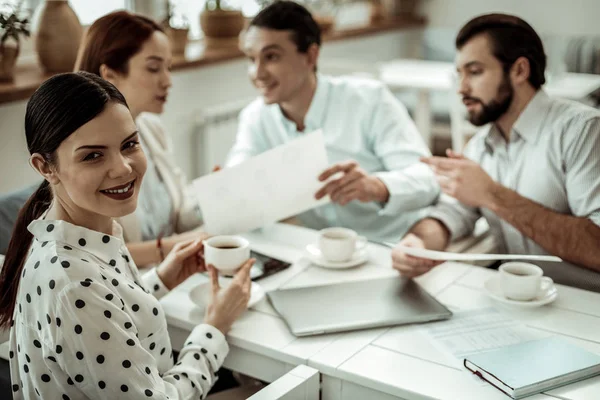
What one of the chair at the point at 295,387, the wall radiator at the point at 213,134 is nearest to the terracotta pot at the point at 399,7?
the wall radiator at the point at 213,134

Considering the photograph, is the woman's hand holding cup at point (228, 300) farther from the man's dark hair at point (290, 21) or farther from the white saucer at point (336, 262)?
the man's dark hair at point (290, 21)

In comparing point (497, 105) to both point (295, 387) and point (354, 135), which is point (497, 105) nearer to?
point (354, 135)

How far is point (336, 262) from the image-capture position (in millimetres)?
1823

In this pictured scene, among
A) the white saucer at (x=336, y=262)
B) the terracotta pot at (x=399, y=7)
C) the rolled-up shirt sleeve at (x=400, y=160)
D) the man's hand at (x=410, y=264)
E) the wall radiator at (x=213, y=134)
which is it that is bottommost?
the wall radiator at (x=213, y=134)

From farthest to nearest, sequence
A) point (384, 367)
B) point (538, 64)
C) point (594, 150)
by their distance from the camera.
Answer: point (538, 64), point (594, 150), point (384, 367)

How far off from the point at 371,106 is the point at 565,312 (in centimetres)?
105

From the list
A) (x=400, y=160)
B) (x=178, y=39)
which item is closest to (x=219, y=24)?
(x=178, y=39)

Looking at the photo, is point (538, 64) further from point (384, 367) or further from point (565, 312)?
point (384, 367)

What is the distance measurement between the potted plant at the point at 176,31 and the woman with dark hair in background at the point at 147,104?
101cm

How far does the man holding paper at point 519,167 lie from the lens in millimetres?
1863

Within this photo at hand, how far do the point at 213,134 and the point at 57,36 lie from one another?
1101 millimetres

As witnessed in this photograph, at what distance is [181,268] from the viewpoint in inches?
66.5

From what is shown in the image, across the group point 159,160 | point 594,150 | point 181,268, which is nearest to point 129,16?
point 159,160

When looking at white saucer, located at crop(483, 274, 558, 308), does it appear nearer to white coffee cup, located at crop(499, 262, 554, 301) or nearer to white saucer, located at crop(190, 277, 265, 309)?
white coffee cup, located at crop(499, 262, 554, 301)
